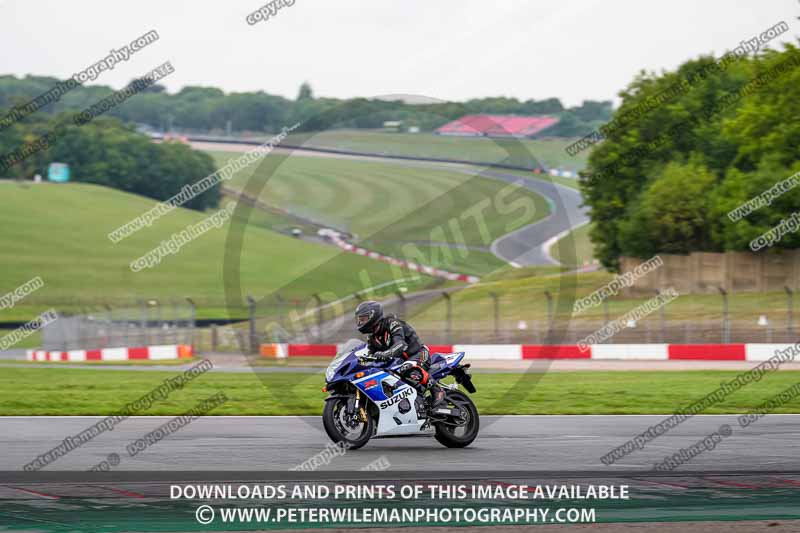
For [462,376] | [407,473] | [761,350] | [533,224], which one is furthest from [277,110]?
[407,473]

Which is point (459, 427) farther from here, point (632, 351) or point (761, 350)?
point (632, 351)

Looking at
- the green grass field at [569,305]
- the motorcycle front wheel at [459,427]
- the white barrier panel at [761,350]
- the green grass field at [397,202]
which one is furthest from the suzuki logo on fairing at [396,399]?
the green grass field at [397,202]

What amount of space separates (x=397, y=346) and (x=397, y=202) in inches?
2022

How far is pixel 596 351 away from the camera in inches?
1491

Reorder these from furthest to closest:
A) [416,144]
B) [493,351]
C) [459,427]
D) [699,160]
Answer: [699,160] → [416,144] → [493,351] → [459,427]

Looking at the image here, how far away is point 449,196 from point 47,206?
6016cm

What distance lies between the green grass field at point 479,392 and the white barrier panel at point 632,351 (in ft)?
20.6

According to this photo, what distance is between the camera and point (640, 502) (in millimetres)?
9742

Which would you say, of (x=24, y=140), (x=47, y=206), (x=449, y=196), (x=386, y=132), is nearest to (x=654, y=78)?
(x=449, y=196)

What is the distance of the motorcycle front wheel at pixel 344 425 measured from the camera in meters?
13.4

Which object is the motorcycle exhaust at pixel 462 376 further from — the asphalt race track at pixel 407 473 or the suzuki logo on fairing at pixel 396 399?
the suzuki logo on fairing at pixel 396 399

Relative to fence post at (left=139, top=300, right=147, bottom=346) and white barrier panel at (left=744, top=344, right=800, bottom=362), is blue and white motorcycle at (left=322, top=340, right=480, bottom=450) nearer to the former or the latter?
white barrier panel at (left=744, top=344, right=800, bottom=362)

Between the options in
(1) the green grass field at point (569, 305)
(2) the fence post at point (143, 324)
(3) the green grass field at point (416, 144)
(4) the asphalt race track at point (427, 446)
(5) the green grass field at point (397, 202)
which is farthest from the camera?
(5) the green grass field at point (397, 202)

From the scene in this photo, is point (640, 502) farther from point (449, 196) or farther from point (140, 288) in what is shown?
point (140, 288)
